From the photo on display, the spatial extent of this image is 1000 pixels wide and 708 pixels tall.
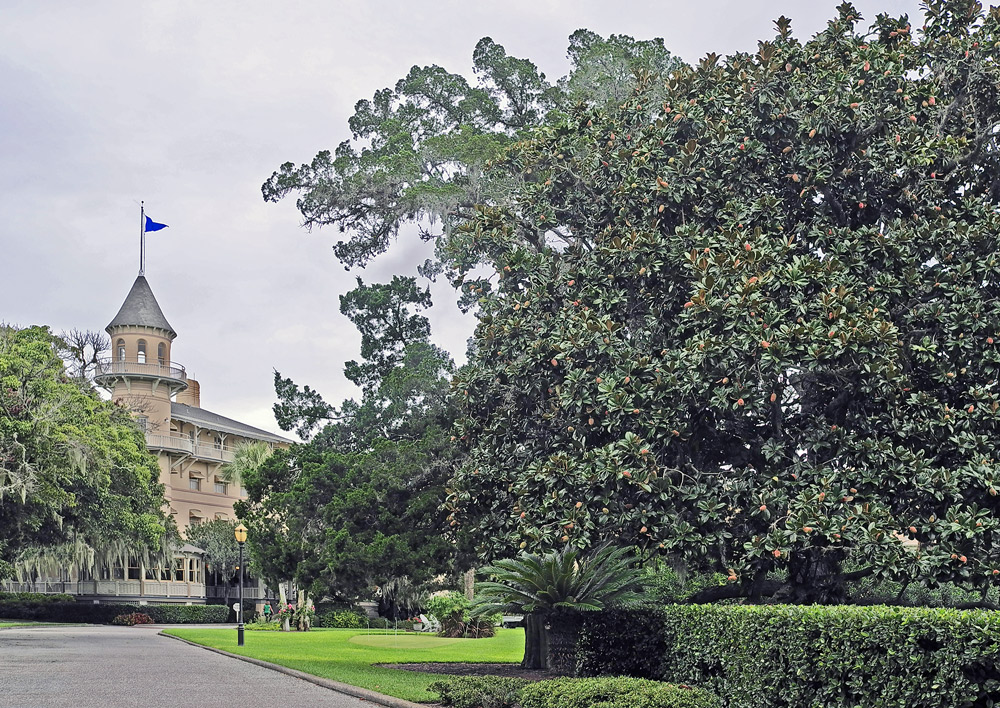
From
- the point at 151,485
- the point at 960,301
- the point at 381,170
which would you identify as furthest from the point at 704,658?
the point at 151,485

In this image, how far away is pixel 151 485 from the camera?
4356 cm

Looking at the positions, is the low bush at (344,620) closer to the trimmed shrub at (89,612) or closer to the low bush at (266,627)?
the low bush at (266,627)

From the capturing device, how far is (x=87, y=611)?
54.5 metres

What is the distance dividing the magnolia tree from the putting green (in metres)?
10.3

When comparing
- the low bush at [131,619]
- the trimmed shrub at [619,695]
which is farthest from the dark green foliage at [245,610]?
the trimmed shrub at [619,695]

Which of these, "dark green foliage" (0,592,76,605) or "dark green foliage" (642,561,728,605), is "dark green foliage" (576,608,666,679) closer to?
"dark green foliage" (642,561,728,605)

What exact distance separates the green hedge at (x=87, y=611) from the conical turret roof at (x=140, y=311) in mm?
17454

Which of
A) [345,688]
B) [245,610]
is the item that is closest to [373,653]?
[345,688]

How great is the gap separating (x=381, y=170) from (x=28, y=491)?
49.5 feet

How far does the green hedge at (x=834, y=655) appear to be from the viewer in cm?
931

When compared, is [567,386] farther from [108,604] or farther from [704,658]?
[108,604]

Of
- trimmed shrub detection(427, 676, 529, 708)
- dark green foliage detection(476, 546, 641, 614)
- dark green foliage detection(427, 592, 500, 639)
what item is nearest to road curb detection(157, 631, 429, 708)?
trimmed shrub detection(427, 676, 529, 708)

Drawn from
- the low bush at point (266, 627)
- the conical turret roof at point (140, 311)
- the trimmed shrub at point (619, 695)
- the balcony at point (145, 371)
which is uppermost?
the conical turret roof at point (140, 311)

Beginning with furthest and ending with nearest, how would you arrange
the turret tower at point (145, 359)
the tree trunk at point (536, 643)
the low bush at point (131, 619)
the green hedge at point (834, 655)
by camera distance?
the turret tower at point (145, 359), the low bush at point (131, 619), the tree trunk at point (536, 643), the green hedge at point (834, 655)
